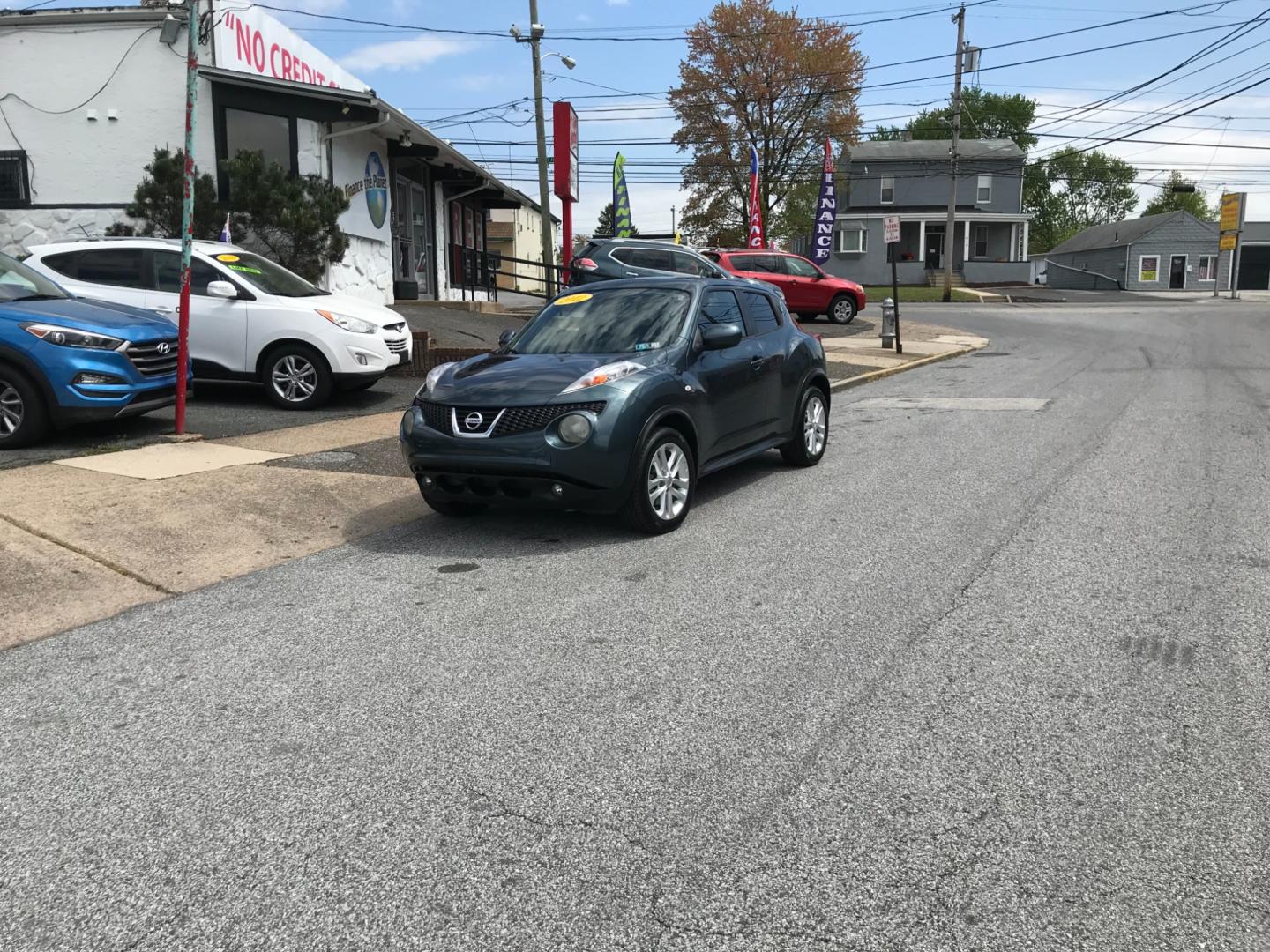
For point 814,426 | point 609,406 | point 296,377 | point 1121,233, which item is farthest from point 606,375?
point 1121,233

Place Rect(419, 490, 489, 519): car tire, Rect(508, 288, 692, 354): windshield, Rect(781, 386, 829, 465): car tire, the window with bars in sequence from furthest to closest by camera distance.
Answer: the window with bars → Rect(781, 386, 829, 465): car tire → Rect(508, 288, 692, 354): windshield → Rect(419, 490, 489, 519): car tire

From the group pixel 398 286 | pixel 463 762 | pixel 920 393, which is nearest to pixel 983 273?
pixel 398 286

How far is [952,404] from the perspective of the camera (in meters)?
13.6

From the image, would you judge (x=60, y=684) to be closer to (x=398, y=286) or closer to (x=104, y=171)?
(x=104, y=171)

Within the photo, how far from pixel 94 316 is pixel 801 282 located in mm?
19033

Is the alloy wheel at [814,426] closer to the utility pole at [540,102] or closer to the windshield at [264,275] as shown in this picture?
the windshield at [264,275]

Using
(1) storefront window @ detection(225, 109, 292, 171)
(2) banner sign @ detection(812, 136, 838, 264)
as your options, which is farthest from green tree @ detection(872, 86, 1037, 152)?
(1) storefront window @ detection(225, 109, 292, 171)

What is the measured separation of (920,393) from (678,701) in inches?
456

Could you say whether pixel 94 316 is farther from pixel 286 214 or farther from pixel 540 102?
pixel 540 102

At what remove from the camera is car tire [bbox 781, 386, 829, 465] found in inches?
362

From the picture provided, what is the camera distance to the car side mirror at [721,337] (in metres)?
7.49

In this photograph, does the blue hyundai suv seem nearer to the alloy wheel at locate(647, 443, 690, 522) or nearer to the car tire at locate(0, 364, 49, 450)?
the car tire at locate(0, 364, 49, 450)

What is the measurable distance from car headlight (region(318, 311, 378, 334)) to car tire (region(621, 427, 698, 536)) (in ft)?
19.3

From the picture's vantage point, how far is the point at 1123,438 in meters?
10.4
